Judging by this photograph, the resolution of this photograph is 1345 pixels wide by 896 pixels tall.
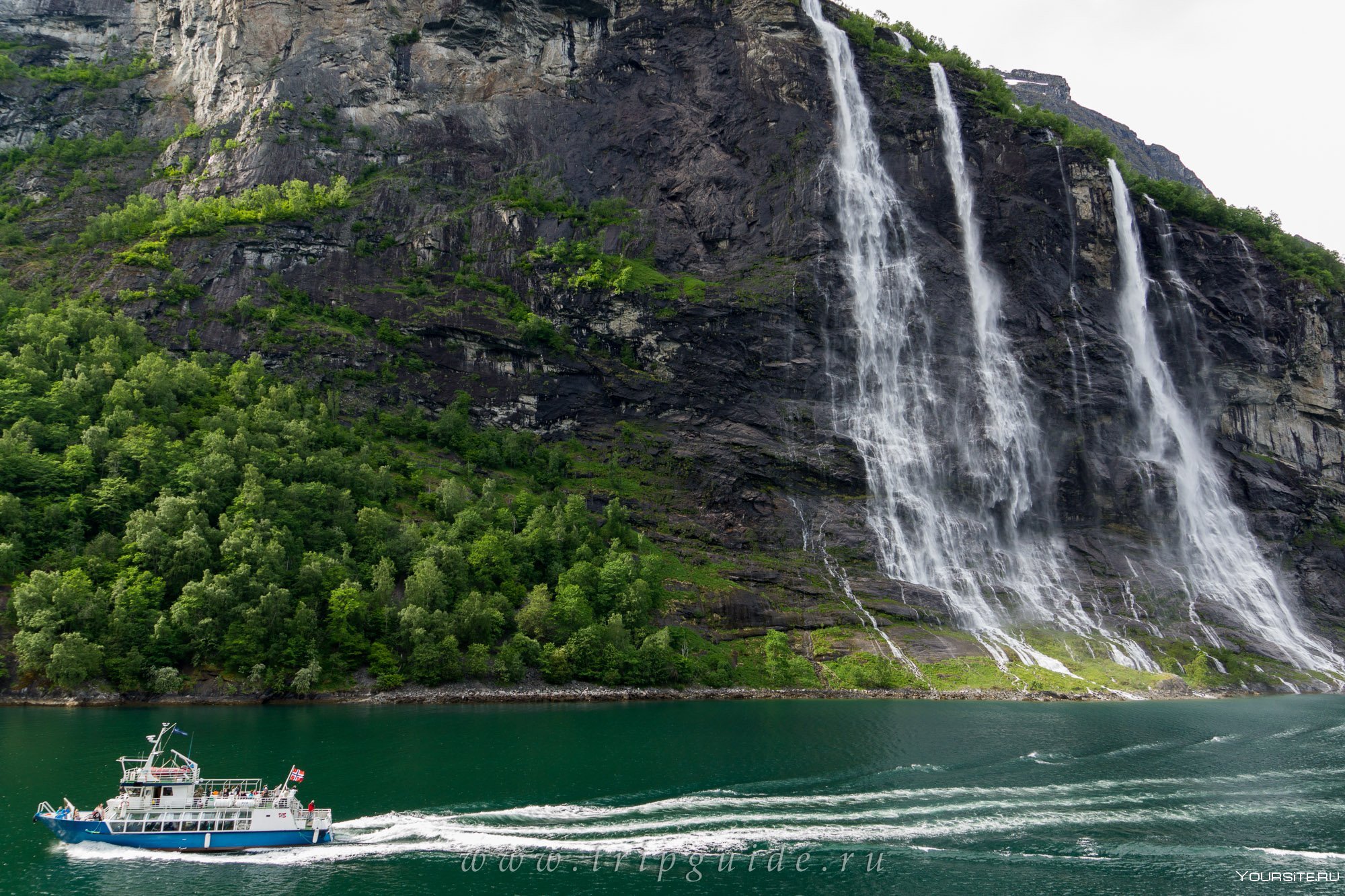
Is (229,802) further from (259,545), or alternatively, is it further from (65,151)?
(65,151)

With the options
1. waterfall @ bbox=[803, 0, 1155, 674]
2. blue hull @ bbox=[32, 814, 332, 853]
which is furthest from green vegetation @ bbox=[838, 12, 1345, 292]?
blue hull @ bbox=[32, 814, 332, 853]

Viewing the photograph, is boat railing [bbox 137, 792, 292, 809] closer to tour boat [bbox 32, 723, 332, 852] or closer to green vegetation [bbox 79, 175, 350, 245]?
tour boat [bbox 32, 723, 332, 852]

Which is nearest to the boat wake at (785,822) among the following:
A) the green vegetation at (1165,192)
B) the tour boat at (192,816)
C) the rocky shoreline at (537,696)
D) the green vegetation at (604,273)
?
the tour boat at (192,816)

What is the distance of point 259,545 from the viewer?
206ft

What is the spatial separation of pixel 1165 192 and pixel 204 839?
12949 centimetres

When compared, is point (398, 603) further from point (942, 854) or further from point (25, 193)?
point (25, 193)

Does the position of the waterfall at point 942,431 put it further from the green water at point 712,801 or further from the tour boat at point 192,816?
the tour boat at point 192,816

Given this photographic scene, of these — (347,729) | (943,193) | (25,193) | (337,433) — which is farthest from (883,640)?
(25,193)

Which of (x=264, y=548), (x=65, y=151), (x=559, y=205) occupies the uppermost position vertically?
(x=559, y=205)

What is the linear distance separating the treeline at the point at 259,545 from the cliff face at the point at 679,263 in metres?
9.56

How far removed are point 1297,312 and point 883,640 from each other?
253 ft

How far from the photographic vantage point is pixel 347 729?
162ft

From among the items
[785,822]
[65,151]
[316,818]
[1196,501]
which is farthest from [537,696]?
[65,151]

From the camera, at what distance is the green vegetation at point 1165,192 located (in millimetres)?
115875
